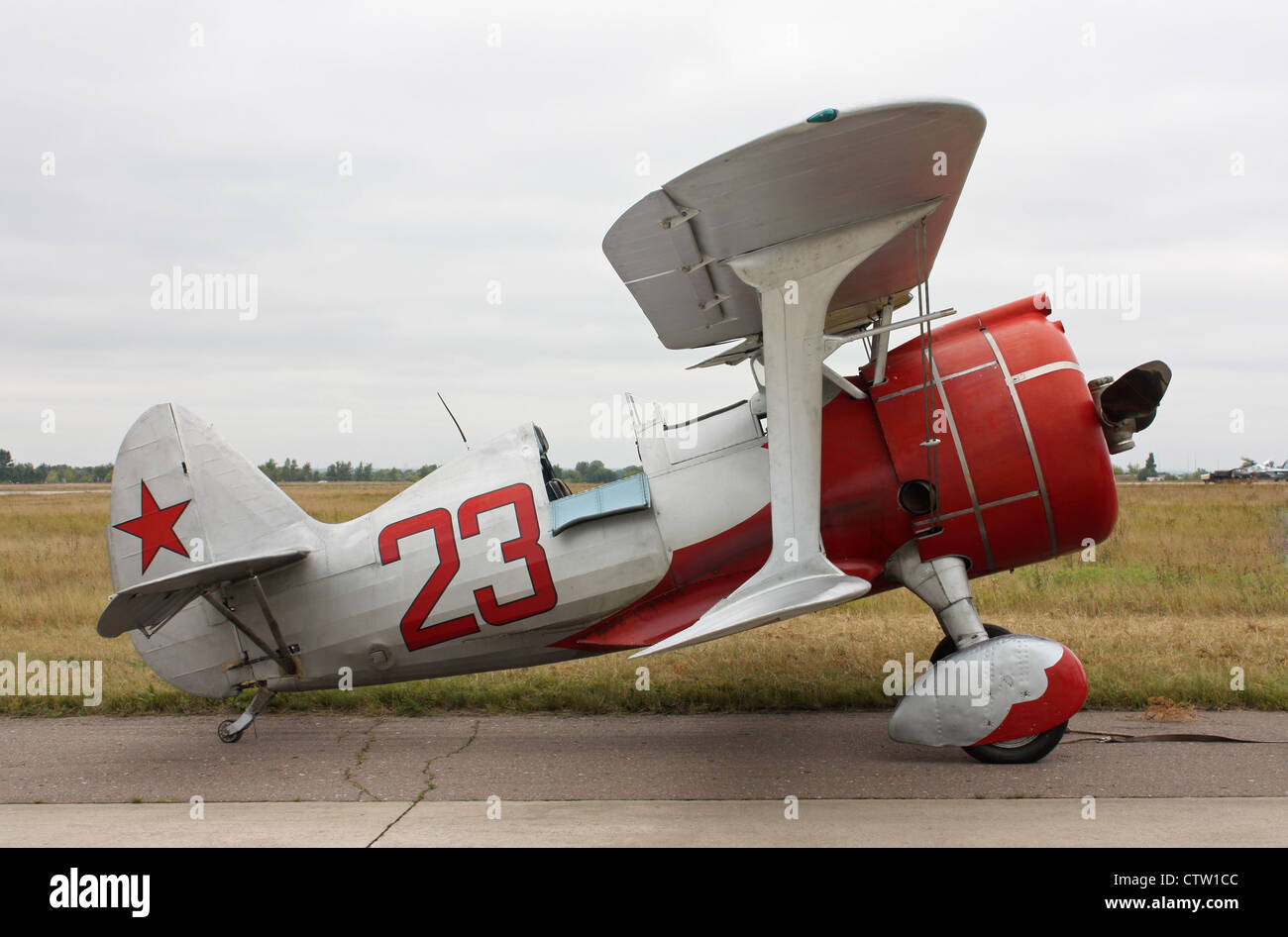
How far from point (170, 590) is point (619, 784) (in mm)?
3263

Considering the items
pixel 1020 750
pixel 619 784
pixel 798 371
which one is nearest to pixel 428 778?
pixel 619 784

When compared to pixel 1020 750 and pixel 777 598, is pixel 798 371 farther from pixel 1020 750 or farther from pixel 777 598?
pixel 1020 750

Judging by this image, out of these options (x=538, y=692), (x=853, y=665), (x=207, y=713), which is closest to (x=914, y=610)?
(x=853, y=665)

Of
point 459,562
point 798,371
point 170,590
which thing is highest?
point 798,371

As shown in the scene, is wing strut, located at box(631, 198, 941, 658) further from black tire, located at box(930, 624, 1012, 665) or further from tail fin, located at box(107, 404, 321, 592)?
tail fin, located at box(107, 404, 321, 592)

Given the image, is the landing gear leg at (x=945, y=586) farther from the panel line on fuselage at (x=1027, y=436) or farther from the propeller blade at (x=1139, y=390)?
the propeller blade at (x=1139, y=390)

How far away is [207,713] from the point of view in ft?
28.2

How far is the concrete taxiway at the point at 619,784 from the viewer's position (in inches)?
207

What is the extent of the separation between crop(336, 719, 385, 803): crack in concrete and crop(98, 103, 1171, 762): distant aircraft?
1.69ft

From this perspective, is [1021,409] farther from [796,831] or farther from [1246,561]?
[1246,561]

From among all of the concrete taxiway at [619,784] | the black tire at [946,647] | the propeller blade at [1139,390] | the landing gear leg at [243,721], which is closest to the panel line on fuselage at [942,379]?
the propeller blade at [1139,390]

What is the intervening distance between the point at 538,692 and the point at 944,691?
3.84 meters

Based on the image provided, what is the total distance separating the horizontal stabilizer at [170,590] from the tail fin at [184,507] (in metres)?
0.24

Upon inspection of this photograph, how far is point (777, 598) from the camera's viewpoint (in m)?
5.69
